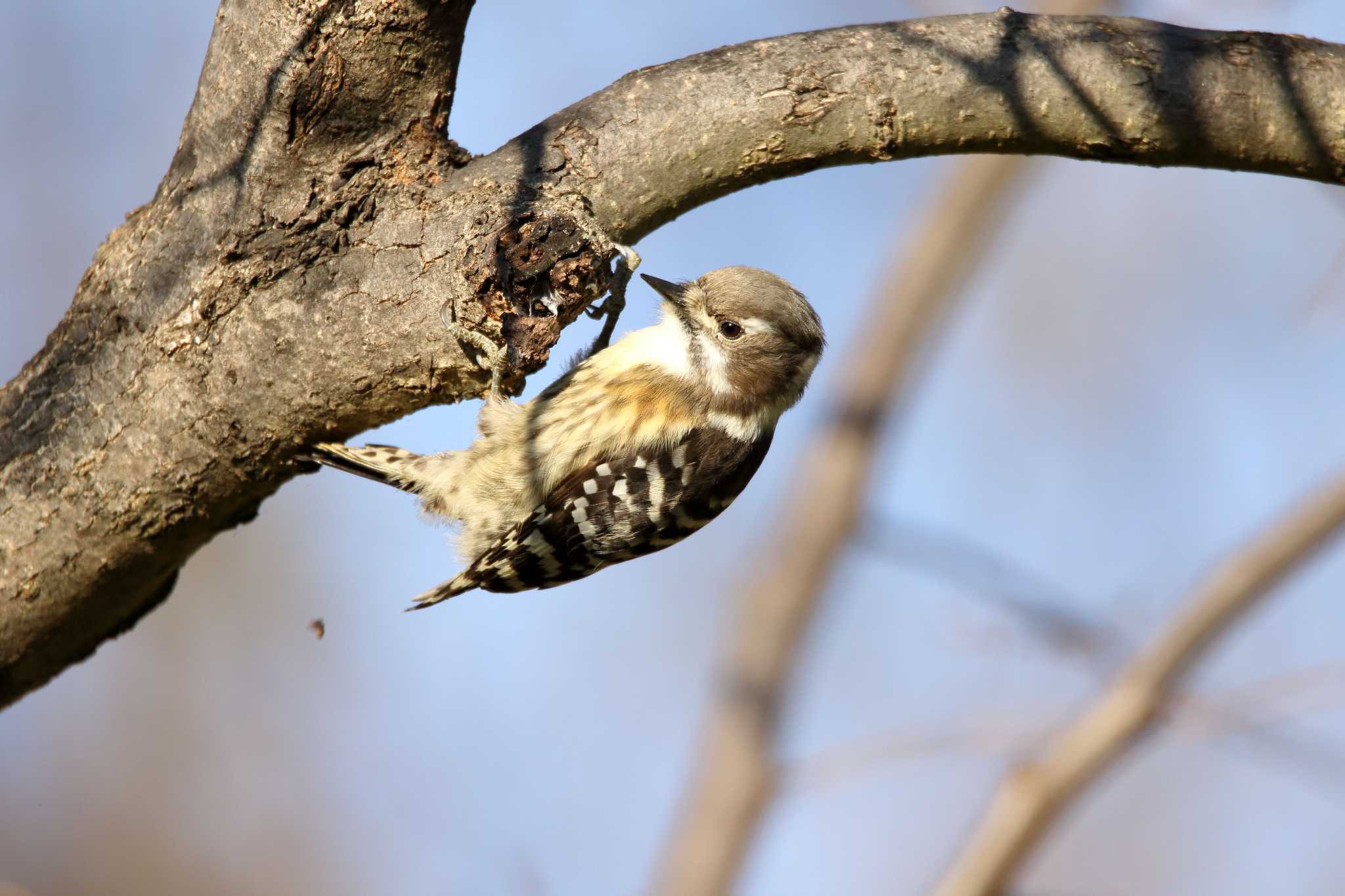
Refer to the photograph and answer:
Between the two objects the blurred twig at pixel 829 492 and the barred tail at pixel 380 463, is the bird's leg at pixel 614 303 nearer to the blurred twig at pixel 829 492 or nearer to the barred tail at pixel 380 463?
the barred tail at pixel 380 463

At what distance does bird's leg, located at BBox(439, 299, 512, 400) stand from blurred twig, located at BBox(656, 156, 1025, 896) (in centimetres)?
333

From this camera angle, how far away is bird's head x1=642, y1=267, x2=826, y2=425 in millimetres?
4484

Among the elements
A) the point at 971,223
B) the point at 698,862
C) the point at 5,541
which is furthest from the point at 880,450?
the point at 5,541

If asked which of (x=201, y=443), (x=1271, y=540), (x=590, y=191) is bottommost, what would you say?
(x=201, y=443)

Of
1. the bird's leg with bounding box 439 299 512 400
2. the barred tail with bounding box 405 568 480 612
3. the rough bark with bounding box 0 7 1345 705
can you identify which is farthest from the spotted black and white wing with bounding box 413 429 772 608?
the rough bark with bounding box 0 7 1345 705

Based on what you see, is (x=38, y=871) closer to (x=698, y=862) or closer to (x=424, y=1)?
(x=698, y=862)

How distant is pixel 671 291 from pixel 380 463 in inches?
50.9

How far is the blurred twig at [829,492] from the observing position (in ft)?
19.3

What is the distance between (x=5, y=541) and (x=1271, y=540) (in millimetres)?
3668

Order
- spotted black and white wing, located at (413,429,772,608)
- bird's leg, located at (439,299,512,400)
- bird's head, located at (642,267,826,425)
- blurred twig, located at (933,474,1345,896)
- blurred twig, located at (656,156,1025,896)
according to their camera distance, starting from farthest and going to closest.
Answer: blurred twig, located at (656,156,1025,896) < bird's head, located at (642,267,826,425) < spotted black and white wing, located at (413,429,772,608) < blurred twig, located at (933,474,1345,896) < bird's leg, located at (439,299,512,400)

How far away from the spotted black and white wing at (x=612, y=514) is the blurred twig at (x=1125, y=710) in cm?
158

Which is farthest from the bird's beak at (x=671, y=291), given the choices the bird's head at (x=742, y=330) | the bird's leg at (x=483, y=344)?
the bird's leg at (x=483, y=344)

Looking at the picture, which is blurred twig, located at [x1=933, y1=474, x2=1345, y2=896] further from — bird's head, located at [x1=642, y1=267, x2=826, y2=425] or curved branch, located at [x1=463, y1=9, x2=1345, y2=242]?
bird's head, located at [x1=642, y1=267, x2=826, y2=425]

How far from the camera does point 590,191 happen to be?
2.91m
